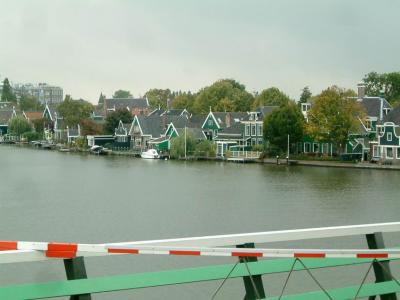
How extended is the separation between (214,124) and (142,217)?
129ft

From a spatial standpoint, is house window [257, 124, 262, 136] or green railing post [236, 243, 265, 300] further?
house window [257, 124, 262, 136]

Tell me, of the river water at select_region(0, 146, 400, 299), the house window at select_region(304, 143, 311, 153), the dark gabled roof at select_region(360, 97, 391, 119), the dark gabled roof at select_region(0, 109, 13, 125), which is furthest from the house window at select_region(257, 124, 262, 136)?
the dark gabled roof at select_region(0, 109, 13, 125)

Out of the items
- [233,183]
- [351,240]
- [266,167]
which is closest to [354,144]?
[266,167]

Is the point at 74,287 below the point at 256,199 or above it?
above

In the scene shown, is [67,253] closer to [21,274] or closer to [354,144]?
[21,274]

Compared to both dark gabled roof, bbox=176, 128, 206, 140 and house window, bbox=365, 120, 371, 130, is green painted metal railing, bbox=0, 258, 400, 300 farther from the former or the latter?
dark gabled roof, bbox=176, 128, 206, 140

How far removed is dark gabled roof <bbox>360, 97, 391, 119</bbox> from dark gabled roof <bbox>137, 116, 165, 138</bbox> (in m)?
20.6

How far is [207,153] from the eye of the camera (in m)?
56.7

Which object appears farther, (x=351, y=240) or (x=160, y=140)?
(x=160, y=140)

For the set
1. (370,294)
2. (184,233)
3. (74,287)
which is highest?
(74,287)

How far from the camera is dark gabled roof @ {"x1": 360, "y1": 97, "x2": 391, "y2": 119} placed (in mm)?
50822

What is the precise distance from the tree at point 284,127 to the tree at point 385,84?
970 inches

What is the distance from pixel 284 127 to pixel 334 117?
4.56m

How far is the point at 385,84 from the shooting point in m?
76.0
